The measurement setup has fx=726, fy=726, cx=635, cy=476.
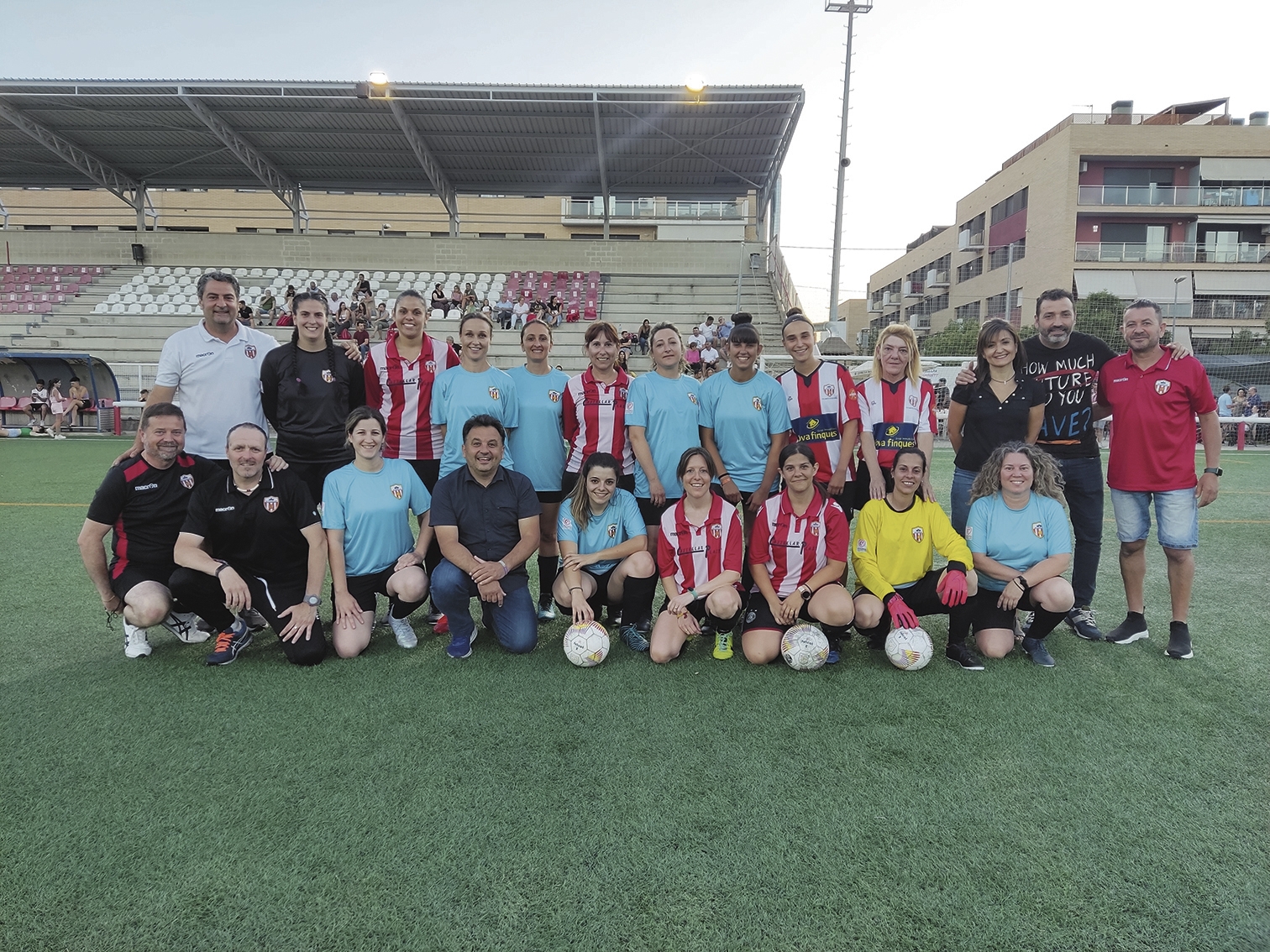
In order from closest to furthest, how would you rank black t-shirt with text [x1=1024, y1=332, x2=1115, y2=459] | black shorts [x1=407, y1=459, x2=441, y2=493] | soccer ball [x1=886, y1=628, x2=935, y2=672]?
soccer ball [x1=886, y1=628, x2=935, y2=672] < black t-shirt with text [x1=1024, y1=332, x2=1115, y2=459] < black shorts [x1=407, y1=459, x2=441, y2=493]

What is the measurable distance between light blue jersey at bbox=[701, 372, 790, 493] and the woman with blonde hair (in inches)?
18.7

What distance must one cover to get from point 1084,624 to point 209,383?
193 inches

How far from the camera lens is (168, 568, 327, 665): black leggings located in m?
3.51

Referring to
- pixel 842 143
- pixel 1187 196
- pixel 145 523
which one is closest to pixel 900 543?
pixel 145 523

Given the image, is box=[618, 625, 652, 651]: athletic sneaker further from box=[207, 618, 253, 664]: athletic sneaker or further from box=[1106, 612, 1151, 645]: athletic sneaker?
box=[1106, 612, 1151, 645]: athletic sneaker

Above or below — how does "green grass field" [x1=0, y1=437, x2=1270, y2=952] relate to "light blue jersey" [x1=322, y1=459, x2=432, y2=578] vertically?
below

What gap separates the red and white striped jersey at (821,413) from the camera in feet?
13.4

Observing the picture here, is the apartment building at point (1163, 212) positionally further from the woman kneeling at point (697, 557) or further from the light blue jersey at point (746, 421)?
the woman kneeling at point (697, 557)

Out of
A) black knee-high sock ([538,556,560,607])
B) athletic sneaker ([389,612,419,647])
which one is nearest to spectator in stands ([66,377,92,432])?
athletic sneaker ([389,612,419,647])

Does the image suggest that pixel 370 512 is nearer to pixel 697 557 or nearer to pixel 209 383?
pixel 209 383

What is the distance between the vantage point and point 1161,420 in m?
3.79

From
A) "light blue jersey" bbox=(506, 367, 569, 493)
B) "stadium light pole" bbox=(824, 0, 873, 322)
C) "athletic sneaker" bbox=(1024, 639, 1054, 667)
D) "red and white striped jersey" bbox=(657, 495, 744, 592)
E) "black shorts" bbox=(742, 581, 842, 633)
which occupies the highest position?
"stadium light pole" bbox=(824, 0, 873, 322)

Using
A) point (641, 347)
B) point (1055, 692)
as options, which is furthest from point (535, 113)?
point (1055, 692)

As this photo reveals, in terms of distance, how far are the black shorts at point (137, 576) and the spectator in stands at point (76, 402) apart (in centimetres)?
1594
